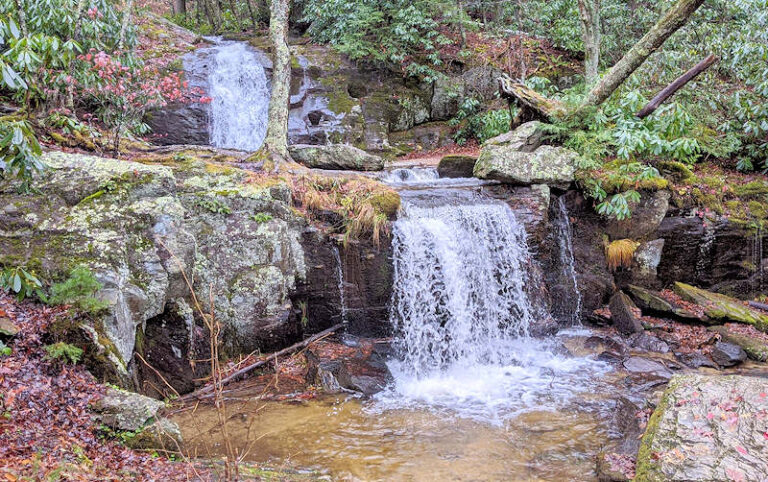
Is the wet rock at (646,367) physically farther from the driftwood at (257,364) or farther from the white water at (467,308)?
the driftwood at (257,364)

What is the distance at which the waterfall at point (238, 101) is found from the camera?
12.2m

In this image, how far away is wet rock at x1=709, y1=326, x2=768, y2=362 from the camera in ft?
22.6

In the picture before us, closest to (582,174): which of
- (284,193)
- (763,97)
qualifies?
(763,97)

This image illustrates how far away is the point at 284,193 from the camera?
7098 millimetres

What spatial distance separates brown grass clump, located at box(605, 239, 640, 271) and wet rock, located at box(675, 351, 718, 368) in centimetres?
207

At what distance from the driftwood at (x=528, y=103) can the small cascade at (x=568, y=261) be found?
2.34 meters

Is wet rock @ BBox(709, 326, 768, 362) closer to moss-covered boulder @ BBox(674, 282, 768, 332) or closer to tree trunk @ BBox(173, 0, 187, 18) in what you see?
moss-covered boulder @ BBox(674, 282, 768, 332)

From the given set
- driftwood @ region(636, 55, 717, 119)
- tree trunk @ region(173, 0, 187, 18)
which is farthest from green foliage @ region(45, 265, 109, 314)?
tree trunk @ region(173, 0, 187, 18)

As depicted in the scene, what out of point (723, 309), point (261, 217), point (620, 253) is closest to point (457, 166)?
point (620, 253)

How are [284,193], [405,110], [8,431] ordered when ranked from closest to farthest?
[8,431]
[284,193]
[405,110]

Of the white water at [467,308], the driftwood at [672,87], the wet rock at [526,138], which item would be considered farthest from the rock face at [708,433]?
the driftwood at [672,87]

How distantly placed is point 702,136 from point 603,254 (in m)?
3.75

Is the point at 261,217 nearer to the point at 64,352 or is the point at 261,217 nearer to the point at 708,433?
the point at 64,352

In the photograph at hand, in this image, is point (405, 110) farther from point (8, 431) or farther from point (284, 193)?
point (8, 431)
